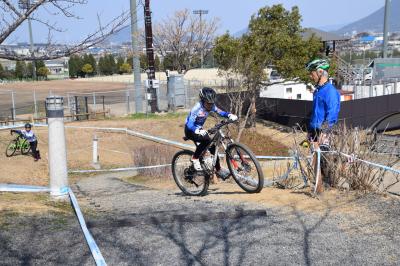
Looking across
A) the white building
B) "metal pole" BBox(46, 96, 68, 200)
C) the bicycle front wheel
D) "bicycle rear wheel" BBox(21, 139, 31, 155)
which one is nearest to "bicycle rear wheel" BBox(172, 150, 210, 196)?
the bicycle front wheel

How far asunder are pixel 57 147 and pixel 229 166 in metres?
2.50

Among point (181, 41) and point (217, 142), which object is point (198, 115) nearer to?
point (217, 142)

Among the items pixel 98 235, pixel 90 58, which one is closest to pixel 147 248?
pixel 98 235

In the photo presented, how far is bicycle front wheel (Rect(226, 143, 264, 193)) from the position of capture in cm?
680

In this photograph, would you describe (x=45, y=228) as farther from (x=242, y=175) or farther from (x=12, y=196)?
(x=242, y=175)

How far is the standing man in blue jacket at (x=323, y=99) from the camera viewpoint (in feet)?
20.5

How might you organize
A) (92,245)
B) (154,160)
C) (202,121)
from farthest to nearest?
(154,160)
(202,121)
(92,245)

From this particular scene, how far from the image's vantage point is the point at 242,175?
6980 mm

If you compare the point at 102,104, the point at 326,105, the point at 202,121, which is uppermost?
the point at 326,105

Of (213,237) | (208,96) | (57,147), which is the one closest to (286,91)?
(208,96)

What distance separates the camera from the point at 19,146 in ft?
51.4

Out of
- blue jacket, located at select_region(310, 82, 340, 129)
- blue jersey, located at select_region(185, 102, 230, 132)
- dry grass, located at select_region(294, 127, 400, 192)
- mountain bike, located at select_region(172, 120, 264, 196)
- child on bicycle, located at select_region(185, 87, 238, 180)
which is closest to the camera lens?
blue jacket, located at select_region(310, 82, 340, 129)

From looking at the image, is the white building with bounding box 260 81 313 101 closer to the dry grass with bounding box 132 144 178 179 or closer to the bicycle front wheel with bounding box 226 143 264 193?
the dry grass with bounding box 132 144 178 179

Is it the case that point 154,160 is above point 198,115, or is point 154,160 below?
below
